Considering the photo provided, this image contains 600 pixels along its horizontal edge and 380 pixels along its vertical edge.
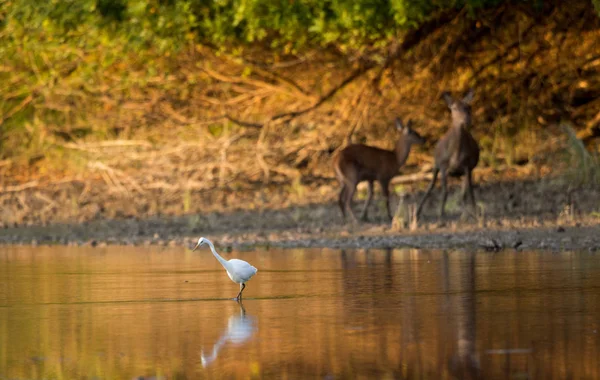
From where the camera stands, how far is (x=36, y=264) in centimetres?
1478

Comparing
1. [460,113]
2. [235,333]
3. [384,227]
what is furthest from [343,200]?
[235,333]

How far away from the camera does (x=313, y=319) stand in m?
8.95

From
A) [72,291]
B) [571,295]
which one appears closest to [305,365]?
[571,295]

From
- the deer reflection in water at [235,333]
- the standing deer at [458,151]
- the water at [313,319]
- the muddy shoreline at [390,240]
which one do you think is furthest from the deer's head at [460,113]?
the deer reflection in water at [235,333]

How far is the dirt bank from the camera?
1634 cm

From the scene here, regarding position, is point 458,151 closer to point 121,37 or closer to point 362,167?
point 362,167

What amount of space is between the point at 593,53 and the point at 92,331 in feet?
62.4

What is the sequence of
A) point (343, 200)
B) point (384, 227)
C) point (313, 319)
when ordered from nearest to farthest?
point (313, 319) → point (384, 227) → point (343, 200)

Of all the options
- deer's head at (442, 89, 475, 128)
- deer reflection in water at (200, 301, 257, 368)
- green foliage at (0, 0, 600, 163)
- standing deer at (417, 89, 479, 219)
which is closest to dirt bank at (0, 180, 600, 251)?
standing deer at (417, 89, 479, 219)

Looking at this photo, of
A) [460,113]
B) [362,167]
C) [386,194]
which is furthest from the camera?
[362,167]

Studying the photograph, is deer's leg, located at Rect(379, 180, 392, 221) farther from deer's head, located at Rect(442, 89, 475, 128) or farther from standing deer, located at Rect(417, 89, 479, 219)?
deer's head, located at Rect(442, 89, 475, 128)

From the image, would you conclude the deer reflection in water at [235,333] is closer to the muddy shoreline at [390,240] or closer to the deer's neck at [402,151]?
the muddy shoreline at [390,240]

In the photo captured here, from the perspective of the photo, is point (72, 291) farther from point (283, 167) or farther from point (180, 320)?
point (283, 167)

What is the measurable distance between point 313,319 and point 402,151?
13183mm
